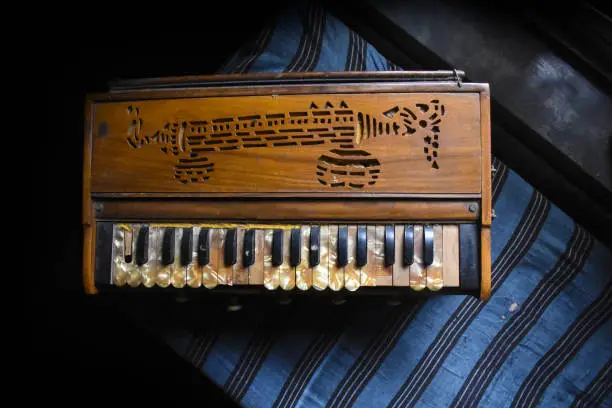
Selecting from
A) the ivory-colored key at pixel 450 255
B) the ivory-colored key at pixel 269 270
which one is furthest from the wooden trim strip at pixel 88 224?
the ivory-colored key at pixel 450 255

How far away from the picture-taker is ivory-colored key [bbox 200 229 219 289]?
1.52 meters

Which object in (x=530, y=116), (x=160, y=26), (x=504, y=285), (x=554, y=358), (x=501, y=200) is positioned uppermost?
(x=160, y=26)

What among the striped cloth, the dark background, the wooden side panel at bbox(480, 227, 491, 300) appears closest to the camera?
the wooden side panel at bbox(480, 227, 491, 300)

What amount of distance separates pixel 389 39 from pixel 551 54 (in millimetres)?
566

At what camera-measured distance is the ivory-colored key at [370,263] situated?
1.48 metres

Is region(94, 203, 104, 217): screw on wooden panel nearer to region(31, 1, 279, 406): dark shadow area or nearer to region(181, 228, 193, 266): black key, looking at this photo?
region(181, 228, 193, 266): black key

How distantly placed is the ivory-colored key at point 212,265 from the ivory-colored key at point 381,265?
1.38 ft

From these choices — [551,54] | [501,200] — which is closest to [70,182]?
[501,200]

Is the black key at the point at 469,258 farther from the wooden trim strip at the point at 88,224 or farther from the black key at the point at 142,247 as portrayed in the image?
the wooden trim strip at the point at 88,224

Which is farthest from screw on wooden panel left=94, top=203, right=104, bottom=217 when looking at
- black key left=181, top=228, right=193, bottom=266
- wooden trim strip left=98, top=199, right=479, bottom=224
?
black key left=181, top=228, right=193, bottom=266

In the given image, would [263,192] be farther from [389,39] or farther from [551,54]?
[551,54]

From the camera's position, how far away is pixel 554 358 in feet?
6.32

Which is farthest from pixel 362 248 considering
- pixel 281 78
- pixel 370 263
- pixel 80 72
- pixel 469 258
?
pixel 80 72

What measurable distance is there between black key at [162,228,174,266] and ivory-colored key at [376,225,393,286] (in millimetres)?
541
